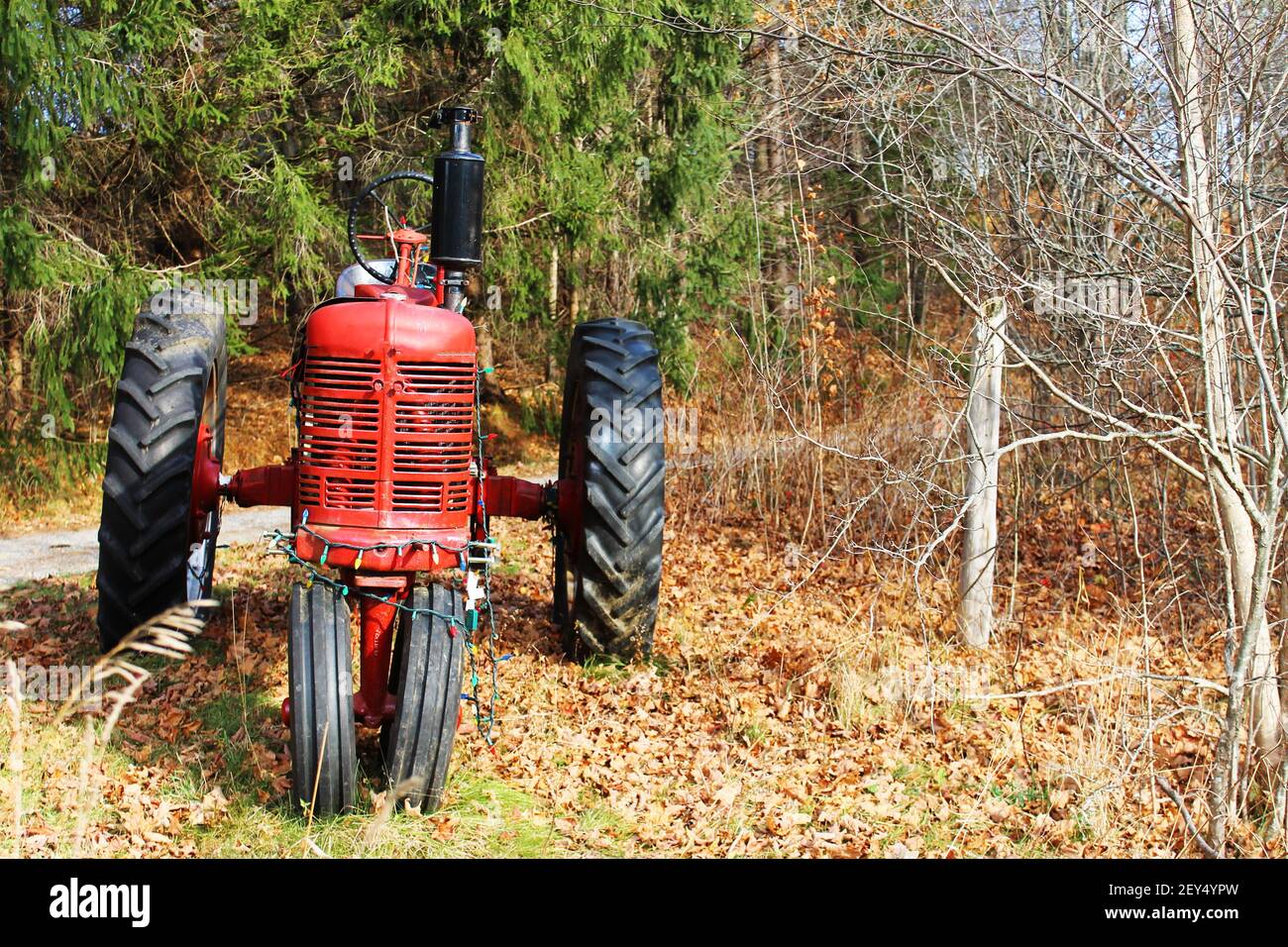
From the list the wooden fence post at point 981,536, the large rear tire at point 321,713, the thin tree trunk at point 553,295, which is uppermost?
the thin tree trunk at point 553,295

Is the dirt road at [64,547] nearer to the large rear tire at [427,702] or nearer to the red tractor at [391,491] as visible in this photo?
the red tractor at [391,491]

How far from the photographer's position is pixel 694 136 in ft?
42.4

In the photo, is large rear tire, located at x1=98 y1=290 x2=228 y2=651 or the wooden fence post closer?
large rear tire, located at x1=98 y1=290 x2=228 y2=651

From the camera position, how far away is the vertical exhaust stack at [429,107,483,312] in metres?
5.18

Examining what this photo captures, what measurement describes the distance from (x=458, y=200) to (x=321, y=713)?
7.27 feet

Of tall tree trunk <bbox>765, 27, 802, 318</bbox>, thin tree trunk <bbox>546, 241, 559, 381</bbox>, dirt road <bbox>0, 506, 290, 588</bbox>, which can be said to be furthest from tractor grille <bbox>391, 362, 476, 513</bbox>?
thin tree trunk <bbox>546, 241, 559, 381</bbox>

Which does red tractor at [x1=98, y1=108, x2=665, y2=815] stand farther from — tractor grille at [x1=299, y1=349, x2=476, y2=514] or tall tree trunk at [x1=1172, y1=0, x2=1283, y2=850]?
tall tree trunk at [x1=1172, y1=0, x2=1283, y2=850]

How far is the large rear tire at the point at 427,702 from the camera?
430 centimetres

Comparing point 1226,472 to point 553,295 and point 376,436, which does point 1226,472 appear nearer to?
point 376,436

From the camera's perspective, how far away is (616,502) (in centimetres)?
593

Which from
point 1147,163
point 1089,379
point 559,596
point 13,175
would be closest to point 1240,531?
point 1089,379

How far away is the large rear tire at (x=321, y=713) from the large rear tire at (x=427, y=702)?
0.56ft

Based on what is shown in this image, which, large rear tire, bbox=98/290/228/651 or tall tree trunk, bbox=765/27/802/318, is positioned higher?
tall tree trunk, bbox=765/27/802/318

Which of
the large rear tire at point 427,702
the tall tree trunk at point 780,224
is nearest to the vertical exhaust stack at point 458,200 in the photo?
the large rear tire at point 427,702
